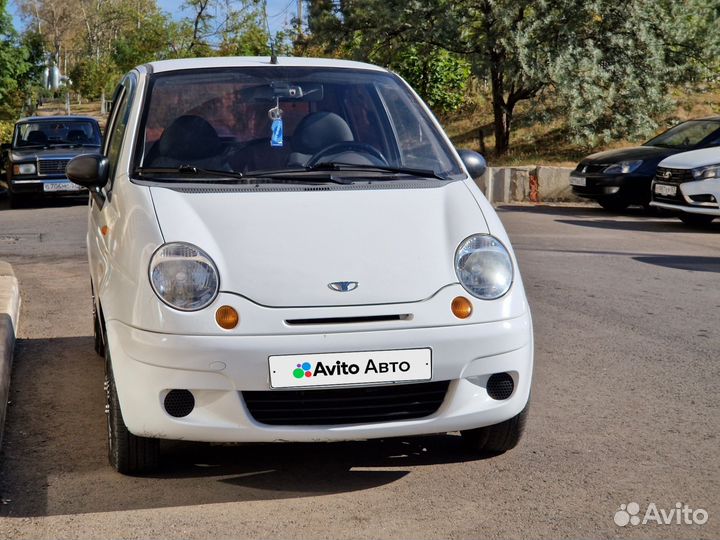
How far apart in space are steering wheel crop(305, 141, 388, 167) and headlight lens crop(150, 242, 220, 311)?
111 centimetres

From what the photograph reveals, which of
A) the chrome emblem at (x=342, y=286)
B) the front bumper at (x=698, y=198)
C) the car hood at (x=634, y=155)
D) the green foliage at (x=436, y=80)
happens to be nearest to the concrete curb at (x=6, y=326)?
the chrome emblem at (x=342, y=286)

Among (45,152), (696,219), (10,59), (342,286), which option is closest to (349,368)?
(342,286)

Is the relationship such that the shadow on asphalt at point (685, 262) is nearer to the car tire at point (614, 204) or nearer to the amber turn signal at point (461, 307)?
the car tire at point (614, 204)

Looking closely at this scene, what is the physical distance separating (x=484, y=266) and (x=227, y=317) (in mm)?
1023

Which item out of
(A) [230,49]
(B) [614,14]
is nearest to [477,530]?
(B) [614,14]

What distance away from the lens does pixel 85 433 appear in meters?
5.02

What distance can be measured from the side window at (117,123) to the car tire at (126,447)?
1.20 metres

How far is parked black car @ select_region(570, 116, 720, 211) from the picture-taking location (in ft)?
52.8

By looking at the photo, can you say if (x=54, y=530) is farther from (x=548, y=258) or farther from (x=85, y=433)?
(x=548, y=258)

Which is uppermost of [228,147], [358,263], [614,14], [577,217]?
[614,14]

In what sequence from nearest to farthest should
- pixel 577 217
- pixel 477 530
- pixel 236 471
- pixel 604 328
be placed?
pixel 477 530, pixel 236 471, pixel 604 328, pixel 577 217

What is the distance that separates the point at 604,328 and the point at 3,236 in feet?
29.8

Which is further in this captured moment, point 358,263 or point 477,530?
point 358,263

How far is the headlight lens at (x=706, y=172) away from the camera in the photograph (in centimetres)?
1390
